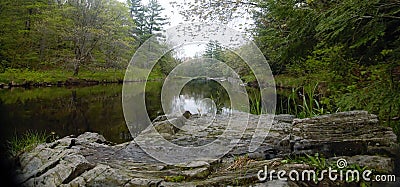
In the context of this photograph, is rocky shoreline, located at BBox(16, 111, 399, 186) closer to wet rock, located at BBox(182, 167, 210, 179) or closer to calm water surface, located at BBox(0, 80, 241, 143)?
wet rock, located at BBox(182, 167, 210, 179)

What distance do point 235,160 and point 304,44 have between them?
4.20 feet

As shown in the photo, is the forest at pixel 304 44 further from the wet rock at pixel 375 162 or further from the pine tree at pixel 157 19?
the wet rock at pixel 375 162

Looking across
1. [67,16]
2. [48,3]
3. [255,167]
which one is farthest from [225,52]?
[67,16]

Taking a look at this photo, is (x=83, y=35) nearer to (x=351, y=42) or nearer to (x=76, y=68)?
(x=76, y=68)

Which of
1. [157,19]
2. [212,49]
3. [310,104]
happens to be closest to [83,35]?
[157,19]

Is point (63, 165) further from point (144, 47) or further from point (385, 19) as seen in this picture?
point (385, 19)

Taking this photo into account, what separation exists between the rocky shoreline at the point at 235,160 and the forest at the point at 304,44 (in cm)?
29

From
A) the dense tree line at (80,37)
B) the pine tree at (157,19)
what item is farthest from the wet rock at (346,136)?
the dense tree line at (80,37)

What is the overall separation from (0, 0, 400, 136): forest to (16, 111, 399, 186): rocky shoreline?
29 cm

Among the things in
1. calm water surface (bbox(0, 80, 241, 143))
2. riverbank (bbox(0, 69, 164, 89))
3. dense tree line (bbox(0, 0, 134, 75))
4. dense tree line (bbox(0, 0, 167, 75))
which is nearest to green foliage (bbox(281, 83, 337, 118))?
calm water surface (bbox(0, 80, 241, 143))

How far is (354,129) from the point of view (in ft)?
7.31

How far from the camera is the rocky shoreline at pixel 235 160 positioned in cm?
179

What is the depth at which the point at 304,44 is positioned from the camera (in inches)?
111

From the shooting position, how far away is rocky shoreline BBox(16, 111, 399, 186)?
1786mm
